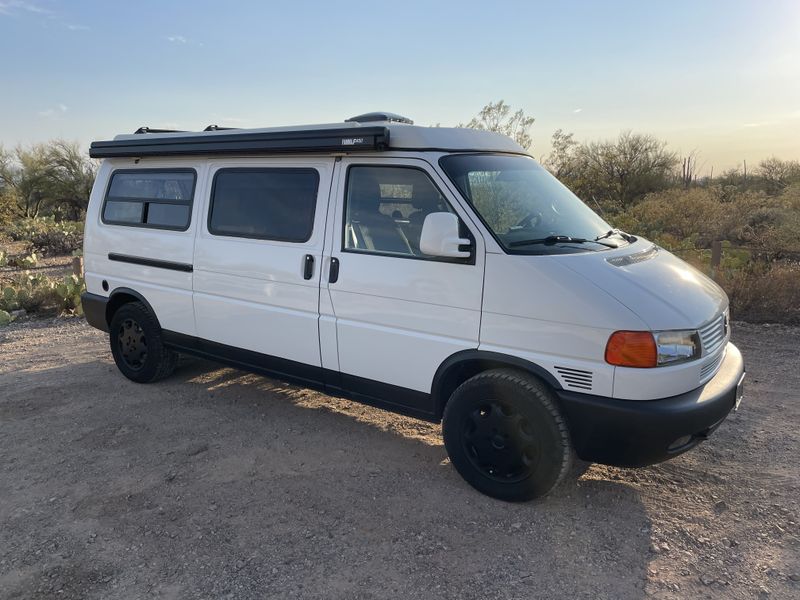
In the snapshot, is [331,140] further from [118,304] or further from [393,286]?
[118,304]

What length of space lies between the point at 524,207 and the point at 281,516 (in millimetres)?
2472

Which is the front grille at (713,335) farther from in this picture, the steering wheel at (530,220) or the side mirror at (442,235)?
the side mirror at (442,235)

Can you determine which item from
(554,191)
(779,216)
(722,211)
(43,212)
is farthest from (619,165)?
(43,212)

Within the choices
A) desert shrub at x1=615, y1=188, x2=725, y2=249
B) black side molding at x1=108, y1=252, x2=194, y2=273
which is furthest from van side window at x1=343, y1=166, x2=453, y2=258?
desert shrub at x1=615, y1=188, x2=725, y2=249

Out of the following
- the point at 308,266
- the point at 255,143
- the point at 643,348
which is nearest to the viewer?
the point at 643,348

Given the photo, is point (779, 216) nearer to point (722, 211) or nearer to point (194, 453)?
point (722, 211)

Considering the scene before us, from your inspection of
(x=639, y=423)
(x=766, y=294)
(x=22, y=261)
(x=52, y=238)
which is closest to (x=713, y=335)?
(x=639, y=423)

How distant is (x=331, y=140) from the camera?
4.01 m

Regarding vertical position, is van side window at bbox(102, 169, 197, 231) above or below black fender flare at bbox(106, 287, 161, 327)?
above

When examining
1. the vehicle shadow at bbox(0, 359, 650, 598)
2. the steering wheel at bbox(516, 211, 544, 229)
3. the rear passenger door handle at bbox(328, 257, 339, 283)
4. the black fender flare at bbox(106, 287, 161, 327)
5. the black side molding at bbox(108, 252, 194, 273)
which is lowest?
the vehicle shadow at bbox(0, 359, 650, 598)

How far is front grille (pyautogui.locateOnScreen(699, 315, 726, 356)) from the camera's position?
337 cm

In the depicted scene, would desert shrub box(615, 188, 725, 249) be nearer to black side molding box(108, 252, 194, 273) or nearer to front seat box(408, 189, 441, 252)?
front seat box(408, 189, 441, 252)

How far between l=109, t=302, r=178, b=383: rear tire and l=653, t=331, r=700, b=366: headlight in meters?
4.31

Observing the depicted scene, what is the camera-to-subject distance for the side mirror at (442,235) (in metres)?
3.47
